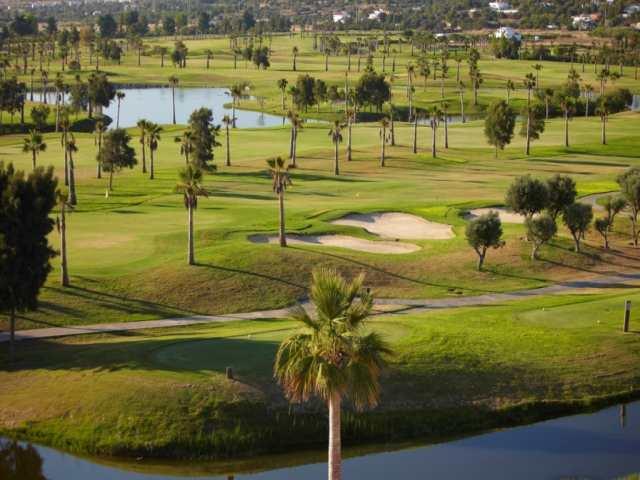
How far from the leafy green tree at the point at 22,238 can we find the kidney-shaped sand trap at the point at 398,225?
103ft

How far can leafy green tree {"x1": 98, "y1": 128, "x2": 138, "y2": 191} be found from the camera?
106 metres

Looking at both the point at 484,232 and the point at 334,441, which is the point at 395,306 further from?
the point at 334,441

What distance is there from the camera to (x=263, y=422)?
45.8 metres

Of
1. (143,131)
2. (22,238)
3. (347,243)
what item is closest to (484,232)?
(347,243)

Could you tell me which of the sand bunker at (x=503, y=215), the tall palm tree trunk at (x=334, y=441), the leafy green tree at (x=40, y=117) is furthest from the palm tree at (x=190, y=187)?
the leafy green tree at (x=40, y=117)

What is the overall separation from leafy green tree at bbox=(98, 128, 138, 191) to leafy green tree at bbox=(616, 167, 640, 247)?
46863 mm

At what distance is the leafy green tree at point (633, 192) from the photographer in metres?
79.3

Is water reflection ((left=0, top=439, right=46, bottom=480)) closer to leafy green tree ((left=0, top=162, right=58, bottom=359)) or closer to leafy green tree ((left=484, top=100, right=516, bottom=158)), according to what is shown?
leafy green tree ((left=0, top=162, right=58, bottom=359))

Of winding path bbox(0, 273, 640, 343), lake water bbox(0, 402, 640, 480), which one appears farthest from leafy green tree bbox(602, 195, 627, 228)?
lake water bbox(0, 402, 640, 480)

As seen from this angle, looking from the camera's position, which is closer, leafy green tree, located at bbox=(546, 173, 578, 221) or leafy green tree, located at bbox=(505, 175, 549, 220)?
leafy green tree, located at bbox=(505, 175, 549, 220)

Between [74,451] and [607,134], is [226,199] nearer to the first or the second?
[74,451]

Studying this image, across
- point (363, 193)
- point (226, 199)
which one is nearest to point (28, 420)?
point (226, 199)

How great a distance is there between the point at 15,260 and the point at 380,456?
66.0 feet

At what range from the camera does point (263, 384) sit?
47.6 meters
